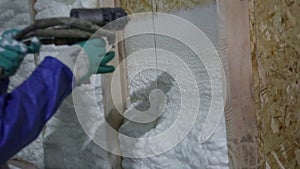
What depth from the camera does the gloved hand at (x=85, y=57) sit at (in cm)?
108

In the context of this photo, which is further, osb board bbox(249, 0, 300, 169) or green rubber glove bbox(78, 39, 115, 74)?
osb board bbox(249, 0, 300, 169)

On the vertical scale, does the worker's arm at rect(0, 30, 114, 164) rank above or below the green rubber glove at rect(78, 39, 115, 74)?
below

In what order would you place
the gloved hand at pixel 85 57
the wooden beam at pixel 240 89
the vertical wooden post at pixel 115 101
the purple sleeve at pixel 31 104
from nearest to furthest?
1. the purple sleeve at pixel 31 104
2. the gloved hand at pixel 85 57
3. the wooden beam at pixel 240 89
4. the vertical wooden post at pixel 115 101

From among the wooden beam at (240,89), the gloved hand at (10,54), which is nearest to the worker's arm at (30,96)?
the gloved hand at (10,54)

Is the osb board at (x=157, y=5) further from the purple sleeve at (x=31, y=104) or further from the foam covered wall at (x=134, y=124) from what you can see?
the purple sleeve at (x=31, y=104)

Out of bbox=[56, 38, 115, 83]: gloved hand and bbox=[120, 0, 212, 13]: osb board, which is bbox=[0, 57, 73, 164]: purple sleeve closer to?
bbox=[56, 38, 115, 83]: gloved hand

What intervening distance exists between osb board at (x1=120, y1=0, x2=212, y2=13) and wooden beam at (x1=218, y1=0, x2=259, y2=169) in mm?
173

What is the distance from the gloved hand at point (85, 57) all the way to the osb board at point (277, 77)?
49cm

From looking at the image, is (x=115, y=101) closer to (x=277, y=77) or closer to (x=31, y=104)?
(x=277, y=77)

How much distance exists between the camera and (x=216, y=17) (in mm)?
1412

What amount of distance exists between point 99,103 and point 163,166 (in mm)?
386

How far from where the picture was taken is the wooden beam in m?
1.31

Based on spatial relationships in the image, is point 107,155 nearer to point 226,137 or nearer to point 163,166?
point 163,166

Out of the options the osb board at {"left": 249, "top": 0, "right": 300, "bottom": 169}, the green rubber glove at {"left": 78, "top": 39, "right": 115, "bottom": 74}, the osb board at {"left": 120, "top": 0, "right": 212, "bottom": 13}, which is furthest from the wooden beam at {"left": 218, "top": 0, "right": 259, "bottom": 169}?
the green rubber glove at {"left": 78, "top": 39, "right": 115, "bottom": 74}
